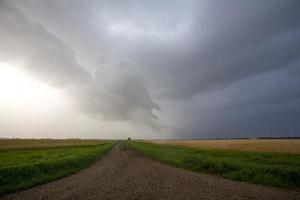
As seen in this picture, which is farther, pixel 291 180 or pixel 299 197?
pixel 291 180

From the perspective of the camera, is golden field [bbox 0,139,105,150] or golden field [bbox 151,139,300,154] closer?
golden field [bbox 151,139,300,154]

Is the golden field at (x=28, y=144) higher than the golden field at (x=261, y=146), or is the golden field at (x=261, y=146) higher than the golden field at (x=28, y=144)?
the golden field at (x=28, y=144)

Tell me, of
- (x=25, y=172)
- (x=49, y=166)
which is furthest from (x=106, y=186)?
(x=49, y=166)

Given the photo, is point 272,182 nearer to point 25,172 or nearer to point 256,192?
point 256,192

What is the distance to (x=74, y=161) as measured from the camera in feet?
78.9

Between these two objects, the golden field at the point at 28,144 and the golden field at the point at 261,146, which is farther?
the golden field at the point at 28,144

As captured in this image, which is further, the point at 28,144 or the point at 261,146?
the point at 28,144

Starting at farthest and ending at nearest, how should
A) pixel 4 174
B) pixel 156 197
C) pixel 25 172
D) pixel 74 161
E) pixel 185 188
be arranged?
pixel 74 161 < pixel 25 172 < pixel 4 174 < pixel 185 188 < pixel 156 197

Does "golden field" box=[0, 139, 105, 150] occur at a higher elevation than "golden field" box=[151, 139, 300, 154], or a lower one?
higher

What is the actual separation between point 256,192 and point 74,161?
19.8 meters

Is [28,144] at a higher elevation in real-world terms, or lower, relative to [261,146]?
higher

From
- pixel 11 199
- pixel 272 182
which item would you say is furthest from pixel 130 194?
pixel 272 182

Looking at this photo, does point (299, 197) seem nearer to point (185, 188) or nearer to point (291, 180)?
point (291, 180)

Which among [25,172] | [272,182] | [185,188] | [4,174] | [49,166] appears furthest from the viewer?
[49,166]
